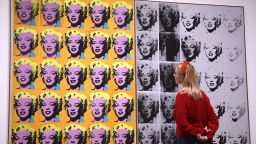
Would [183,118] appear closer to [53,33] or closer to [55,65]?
[55,65]

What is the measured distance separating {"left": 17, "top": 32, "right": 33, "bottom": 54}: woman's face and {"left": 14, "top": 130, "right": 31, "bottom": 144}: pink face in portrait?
816 millimetres

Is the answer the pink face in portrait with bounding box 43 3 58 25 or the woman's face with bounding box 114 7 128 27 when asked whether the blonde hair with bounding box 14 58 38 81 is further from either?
the woman's face with bounding box 114 7 128 27

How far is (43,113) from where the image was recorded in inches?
155

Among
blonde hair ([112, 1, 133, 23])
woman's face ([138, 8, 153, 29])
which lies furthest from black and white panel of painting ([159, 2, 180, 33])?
blonde hair ([112, 1, 133, 23])

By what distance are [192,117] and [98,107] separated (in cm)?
112

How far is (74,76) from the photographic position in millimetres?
4070

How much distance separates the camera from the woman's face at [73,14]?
13.5 ft

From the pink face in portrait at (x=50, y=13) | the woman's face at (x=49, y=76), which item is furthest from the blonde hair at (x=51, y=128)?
the pink face in portrait at (x=50, y=13)

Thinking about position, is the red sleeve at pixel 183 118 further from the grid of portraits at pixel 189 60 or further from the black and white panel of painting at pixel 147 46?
the black and white panel of painting at pixel 147 46

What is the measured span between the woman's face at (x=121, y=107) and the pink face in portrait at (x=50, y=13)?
3.57 feet

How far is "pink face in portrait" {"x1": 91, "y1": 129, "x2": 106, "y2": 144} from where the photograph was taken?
4.04m

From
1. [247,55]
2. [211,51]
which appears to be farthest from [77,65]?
[247,55]
